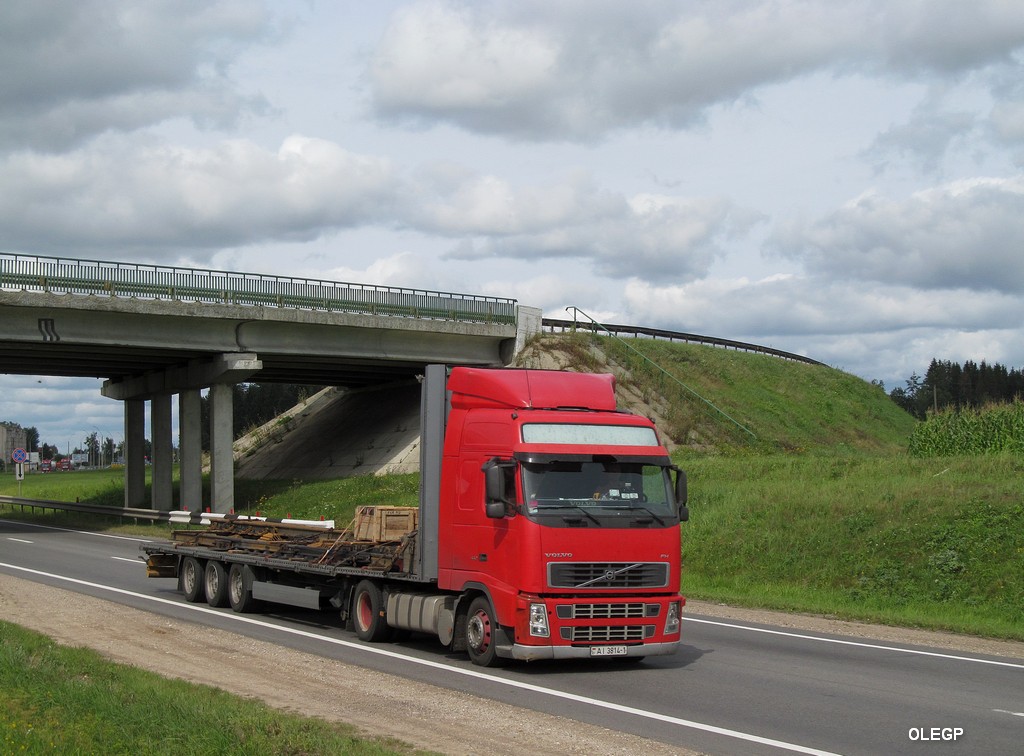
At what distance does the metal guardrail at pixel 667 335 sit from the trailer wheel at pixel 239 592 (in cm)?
3166

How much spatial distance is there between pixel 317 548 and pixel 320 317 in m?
25.7

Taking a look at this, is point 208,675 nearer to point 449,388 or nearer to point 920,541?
point 449,388

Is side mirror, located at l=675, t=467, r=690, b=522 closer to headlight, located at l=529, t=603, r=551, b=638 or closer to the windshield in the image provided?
the windshield

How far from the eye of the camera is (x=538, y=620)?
39.5 ft

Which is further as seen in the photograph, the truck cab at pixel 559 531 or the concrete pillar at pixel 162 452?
the concrete pillar at pixel 162 452

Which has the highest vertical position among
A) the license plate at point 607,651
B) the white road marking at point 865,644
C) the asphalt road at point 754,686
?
the license plate at point 607,651

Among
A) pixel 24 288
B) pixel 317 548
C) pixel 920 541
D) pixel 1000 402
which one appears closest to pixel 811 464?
pixel 1000 402

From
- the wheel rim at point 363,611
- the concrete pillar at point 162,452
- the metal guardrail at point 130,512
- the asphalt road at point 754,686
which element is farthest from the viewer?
the concrete pillar at point 162,452

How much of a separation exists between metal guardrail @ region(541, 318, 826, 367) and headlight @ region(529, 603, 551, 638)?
1454 inches

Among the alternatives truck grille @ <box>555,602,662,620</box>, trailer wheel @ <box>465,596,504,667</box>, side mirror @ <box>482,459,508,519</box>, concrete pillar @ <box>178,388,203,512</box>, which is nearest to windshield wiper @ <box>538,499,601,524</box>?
side mirror @ <box>482,459,508,519</box>

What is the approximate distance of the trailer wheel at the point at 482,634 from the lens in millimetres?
12562

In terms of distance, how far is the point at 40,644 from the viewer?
13156 millimetres

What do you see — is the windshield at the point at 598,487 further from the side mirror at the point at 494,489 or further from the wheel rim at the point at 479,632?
the wheel rim at the point at 479,632

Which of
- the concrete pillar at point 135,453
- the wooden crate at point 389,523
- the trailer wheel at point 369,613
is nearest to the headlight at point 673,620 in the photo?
the trailer wheel at point 369,613
